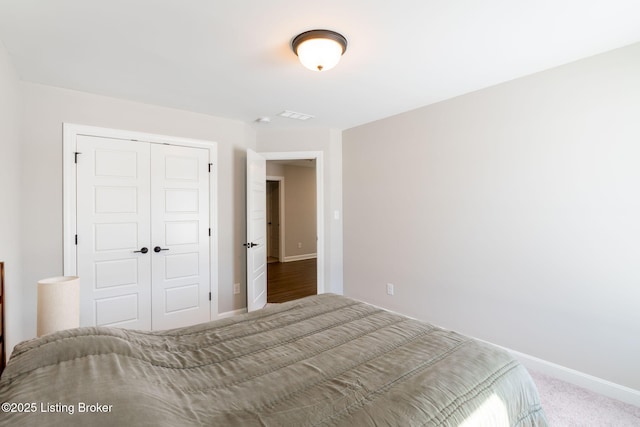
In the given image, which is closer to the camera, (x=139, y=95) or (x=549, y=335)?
(x=549, y=335)

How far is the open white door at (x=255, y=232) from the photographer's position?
348 centimetres

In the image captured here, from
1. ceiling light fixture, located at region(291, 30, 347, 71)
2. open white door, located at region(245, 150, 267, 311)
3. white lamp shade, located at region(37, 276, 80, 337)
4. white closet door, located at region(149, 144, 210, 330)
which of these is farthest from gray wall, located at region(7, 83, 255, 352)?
ceiling light fixture, located at region(291, 30, 347, 71)

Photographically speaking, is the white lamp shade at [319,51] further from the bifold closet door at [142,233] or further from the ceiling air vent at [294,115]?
the bifold closet door at [142,233]

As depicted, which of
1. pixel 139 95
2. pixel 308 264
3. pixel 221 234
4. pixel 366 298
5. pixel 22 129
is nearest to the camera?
pixel 22 129

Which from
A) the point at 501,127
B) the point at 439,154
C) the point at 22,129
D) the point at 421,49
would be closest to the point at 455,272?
the point at 439,154

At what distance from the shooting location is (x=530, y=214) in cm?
244

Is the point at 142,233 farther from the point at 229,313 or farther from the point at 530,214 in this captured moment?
the point at 530,214

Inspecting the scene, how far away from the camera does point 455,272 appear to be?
2936 millimetres

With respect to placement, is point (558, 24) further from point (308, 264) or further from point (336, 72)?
point (308, 264)

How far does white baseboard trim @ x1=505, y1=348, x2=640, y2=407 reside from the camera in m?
2.01

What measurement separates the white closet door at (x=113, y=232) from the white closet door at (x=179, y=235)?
3.5 inches

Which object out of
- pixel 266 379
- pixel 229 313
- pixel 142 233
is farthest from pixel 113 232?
pixel 266 379

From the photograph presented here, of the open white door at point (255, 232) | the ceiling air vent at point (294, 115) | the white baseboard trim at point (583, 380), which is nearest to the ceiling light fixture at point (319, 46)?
the ceiling air vent at point (294, 115)

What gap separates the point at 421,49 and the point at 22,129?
10.6 feet
